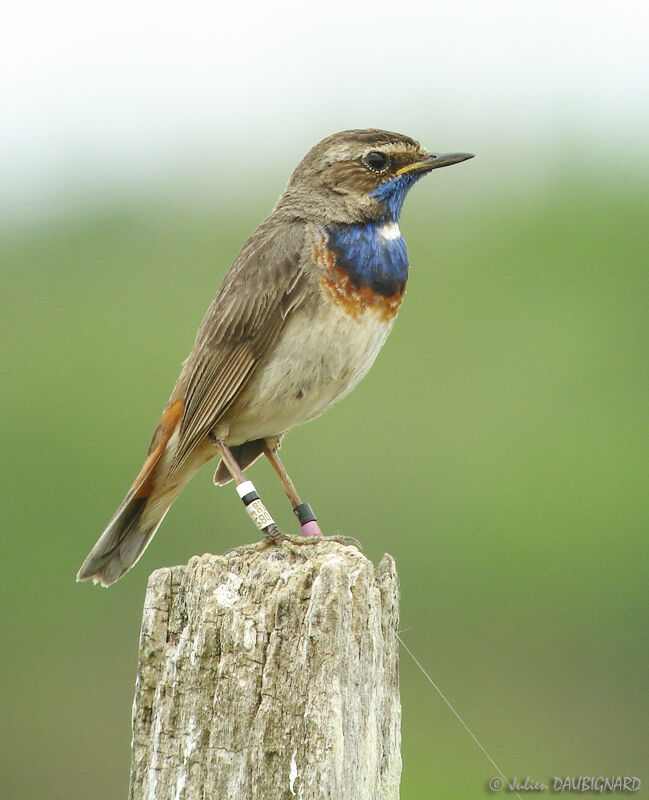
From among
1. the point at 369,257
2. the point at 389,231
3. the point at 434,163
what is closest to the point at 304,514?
the point at 369,257

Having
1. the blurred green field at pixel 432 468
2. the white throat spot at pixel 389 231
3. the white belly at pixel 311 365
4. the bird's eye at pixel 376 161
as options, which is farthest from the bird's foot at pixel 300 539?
the blurred green field at pixel 432 468

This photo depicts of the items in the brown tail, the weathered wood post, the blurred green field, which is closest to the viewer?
the weathered wood post

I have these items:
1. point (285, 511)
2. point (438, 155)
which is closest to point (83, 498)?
point (285, 511)

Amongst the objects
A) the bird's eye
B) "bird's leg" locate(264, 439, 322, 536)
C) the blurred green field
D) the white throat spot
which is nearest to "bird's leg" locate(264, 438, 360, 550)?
"bird's leg" locate(264, 439, 322, 536)

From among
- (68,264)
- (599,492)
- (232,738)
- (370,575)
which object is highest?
(68,264)

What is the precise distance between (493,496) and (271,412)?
4593 mm

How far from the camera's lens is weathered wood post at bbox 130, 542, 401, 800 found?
3.86m

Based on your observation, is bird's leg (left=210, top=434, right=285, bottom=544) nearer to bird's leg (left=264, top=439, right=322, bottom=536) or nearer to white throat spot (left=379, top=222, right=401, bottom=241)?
bird's leg (left=264, top=439, right=322, bottom=536)

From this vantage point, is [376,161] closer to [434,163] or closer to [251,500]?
[434,163]

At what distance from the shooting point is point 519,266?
39.7ft

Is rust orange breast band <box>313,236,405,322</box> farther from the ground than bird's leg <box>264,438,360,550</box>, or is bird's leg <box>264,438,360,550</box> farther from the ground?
rust orange breast band <box>313,236,405,322</box>

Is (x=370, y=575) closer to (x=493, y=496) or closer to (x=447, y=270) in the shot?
(x=493, y=496)

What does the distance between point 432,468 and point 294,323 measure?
181 inches

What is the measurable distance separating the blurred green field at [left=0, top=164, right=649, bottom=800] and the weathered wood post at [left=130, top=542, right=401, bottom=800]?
408cm
